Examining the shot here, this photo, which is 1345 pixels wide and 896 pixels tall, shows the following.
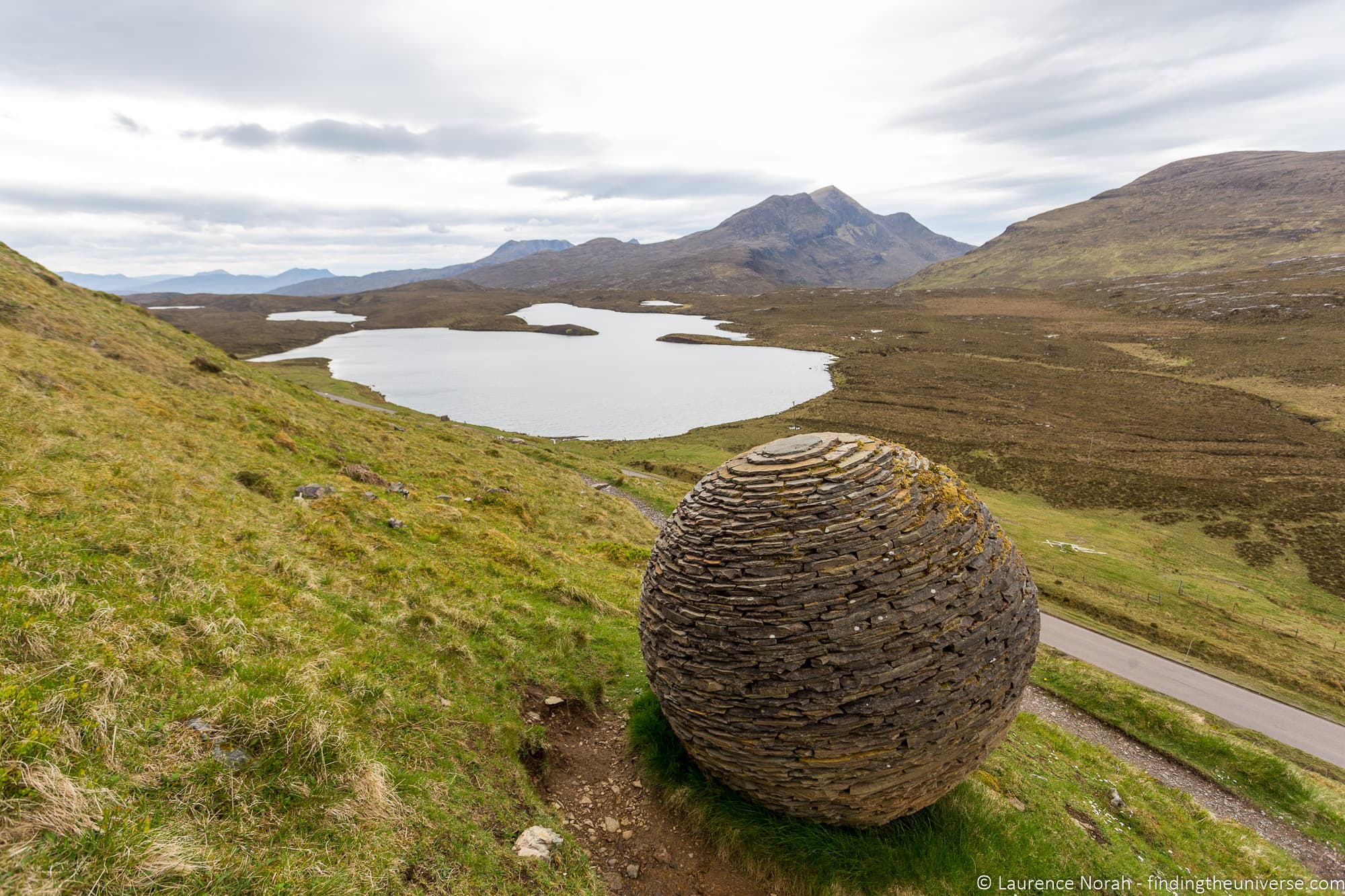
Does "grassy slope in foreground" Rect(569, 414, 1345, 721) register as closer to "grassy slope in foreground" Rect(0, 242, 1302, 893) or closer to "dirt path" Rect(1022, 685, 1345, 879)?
"dirt path" Rect(1022, 685, 1345, 879)

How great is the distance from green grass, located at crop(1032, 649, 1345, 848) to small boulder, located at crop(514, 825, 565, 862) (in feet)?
68.7

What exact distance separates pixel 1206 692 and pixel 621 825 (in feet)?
86.2

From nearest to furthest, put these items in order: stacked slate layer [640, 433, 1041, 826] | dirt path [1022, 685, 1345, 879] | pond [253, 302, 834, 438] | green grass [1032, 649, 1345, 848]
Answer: stacked slate layer [640, 433, 1041, 826] < dirt path [1022, 685, 1345, 879] < green grass [1032, 649, 1345, 848] < pond [253, 302, 834, 438]

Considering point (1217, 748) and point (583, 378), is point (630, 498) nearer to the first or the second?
Result: point (1217, 748)

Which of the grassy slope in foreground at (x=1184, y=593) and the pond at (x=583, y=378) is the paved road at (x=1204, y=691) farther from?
the pond at (x=583, y=378)

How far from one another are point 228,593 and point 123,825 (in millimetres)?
4737

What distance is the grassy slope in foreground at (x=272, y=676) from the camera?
4414mm

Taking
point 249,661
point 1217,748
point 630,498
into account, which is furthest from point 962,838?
point 630,498

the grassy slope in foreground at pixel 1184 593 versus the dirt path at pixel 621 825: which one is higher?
the dirt path at pixel 621 825

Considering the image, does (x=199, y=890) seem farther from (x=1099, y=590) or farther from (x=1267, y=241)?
(x=1267, y=241)

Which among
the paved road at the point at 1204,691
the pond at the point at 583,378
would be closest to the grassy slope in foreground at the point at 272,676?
the paved road at the point at 1204,691

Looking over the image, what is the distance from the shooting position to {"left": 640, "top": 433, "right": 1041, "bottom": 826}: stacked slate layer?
675cm

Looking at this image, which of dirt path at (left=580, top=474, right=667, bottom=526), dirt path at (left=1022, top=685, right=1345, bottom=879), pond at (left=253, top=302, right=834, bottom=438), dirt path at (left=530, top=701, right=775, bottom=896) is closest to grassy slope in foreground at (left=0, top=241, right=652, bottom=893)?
dirt path at (left=530, top=701, right=775, bottom=896)

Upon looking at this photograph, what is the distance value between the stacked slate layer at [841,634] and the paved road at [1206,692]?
20736 mm
